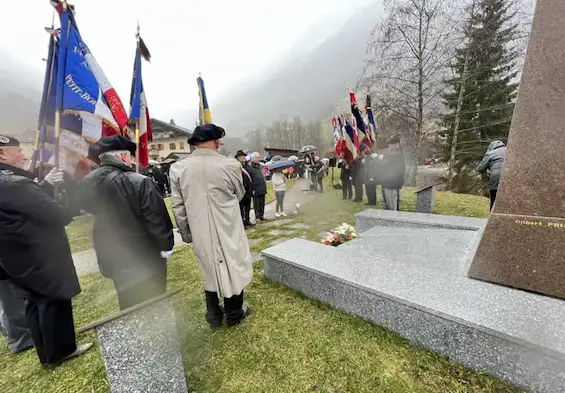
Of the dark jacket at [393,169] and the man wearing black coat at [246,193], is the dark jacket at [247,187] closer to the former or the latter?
the man wearing black coat at [246,193]

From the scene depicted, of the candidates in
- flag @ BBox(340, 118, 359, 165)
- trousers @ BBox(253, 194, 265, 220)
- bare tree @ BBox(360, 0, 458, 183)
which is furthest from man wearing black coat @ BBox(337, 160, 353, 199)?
bare tree @ BBox(360, 0, 458, 183)

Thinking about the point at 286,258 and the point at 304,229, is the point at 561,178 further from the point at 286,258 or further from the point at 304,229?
the point at 304,229

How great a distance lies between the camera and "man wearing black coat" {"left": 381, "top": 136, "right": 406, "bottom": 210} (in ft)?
19.7

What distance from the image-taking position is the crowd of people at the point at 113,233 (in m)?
1.97

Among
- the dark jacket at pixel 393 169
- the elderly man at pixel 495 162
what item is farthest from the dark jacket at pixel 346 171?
the elderly man at pixel 495 162

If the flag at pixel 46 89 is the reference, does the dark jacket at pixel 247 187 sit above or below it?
below

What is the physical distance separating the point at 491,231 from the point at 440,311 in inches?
48.0

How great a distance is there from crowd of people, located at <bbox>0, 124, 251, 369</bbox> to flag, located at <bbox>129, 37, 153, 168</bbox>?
1152 mm

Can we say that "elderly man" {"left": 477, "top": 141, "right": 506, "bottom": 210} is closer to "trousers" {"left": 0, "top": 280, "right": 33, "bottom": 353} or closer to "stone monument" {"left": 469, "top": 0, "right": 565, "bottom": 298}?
"stone monument" {"left": 469, "top": 0, "right": 565, "bottom": 298}

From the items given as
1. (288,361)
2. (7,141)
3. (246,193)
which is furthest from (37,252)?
(246,193)

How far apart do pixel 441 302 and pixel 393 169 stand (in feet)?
14.7

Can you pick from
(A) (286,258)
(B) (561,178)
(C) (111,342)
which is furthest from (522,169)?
(C) (111,342)

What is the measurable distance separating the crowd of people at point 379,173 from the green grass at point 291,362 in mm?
4382

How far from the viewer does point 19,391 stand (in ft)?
6.91
